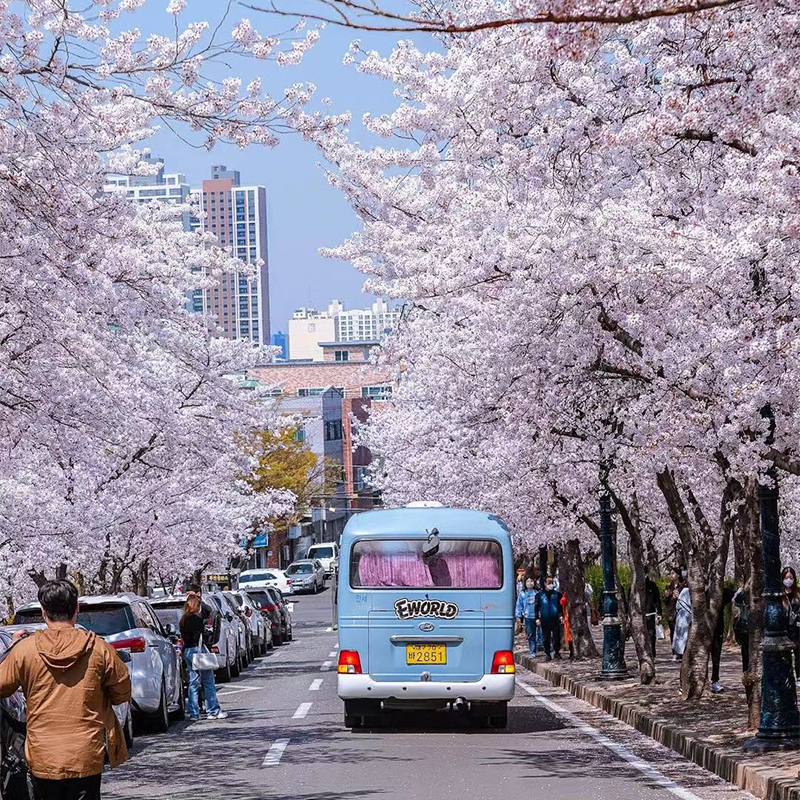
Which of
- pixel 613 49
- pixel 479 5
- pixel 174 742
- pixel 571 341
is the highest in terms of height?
pixel 479 5

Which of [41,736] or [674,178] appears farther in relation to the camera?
[674,178]

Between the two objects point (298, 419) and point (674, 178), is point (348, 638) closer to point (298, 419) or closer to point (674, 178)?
point (674, 178)

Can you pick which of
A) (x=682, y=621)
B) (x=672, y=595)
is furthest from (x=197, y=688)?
(x=672, y=595)

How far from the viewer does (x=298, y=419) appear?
4797 centimetres

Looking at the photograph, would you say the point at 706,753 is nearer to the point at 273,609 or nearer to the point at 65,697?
the point at 65,697

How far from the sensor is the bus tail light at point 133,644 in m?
19.6

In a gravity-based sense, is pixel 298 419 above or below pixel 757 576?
above

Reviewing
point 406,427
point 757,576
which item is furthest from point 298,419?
point 757,576

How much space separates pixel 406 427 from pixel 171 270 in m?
16.0

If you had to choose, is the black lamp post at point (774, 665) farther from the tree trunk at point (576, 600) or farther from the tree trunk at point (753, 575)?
the tree trunk at point (576, 600)

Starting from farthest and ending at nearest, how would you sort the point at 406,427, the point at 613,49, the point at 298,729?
the point at 406,427
the point at 298,729
the point at 613,49

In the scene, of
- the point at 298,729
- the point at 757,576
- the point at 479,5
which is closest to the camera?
the point at 757,576

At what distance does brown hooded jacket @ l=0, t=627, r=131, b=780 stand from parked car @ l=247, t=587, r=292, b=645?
3912 cm

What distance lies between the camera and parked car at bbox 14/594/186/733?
1972 centimetres
